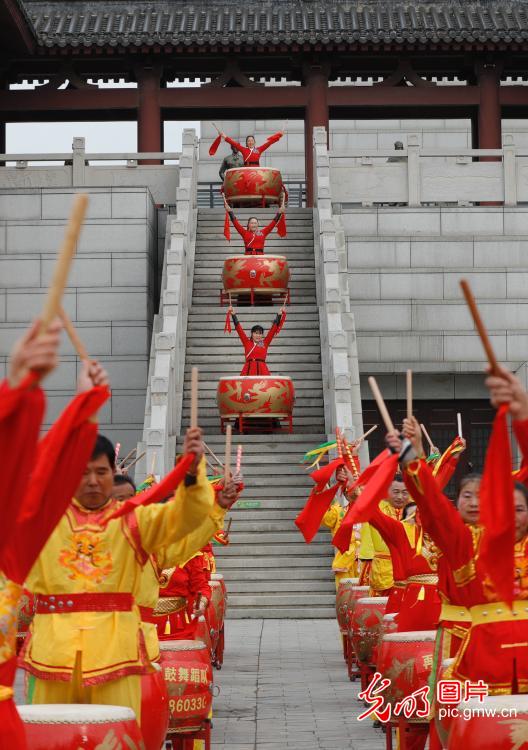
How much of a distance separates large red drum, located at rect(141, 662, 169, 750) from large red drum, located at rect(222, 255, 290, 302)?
57.1 feet

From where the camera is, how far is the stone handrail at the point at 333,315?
2000 centimetres

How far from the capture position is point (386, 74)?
96.1 feet

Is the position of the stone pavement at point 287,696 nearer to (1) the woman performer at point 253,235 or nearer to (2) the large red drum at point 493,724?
(2) the large red drum at point 493,724

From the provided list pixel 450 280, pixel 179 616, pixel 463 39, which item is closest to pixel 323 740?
pixel 179 616

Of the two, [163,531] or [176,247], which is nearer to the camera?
[163,531]

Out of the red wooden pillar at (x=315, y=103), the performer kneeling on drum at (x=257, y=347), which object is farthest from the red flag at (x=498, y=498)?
the red wooden pillar at (x=315, y=103)

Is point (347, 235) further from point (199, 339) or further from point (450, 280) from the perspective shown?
point (199, 339)

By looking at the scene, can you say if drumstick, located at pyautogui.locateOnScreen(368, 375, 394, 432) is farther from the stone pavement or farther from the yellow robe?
the stone pavement

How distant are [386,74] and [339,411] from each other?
11510 millimetres

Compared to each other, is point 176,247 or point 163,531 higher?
point 176,247

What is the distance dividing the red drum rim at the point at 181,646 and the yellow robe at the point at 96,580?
190 cm

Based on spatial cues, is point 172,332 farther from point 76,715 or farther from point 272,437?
point 76,715

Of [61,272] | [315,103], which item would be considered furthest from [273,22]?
[61,272]

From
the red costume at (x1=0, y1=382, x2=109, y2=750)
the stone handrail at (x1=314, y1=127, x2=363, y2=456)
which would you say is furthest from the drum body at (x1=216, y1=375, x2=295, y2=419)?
A: the red costume at (x1=0, y1=382, x2=109, y2=750)
